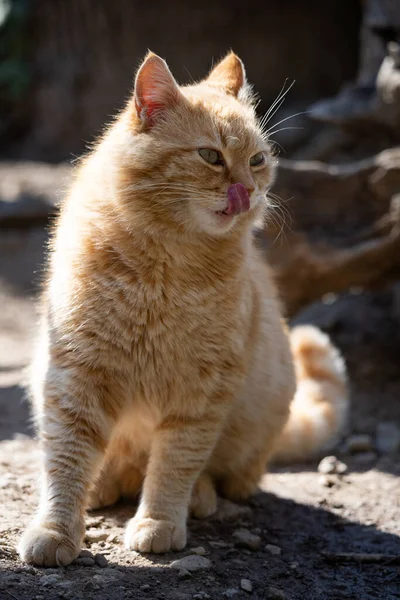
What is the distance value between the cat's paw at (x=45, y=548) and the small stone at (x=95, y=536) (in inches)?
10.1

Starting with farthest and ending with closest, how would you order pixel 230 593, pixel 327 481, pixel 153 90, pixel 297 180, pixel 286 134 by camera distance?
pixel 286 134 < pixel 297 180 < pixel 327 481 < pixel 153 90 < pixel 230 593

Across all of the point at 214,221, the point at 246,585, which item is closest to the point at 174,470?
the point at 246,585

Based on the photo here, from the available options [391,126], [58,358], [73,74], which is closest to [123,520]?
[58,358]

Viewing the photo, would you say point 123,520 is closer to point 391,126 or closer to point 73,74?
point 391,126

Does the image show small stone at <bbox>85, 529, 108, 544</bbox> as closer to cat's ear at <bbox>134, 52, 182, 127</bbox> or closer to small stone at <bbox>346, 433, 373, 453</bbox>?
cat's ear at <bbox>134, 52, 182, 127</bbox>

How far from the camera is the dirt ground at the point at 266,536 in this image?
2508mm

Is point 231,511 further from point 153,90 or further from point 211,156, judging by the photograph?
point 153,90

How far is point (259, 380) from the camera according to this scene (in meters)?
3.41

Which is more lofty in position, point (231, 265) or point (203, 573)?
point (231, 265)

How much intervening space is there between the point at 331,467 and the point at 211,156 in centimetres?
206

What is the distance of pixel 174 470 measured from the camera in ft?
9.49

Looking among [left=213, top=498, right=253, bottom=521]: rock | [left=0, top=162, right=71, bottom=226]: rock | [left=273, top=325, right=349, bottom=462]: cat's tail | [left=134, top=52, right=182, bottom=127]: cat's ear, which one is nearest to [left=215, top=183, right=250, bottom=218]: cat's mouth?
[left=134, top=52, right=182, bottom=127]: cat's ear

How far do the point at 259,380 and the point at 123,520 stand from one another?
0.84 m

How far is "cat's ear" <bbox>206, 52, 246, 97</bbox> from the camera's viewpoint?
3.29m
